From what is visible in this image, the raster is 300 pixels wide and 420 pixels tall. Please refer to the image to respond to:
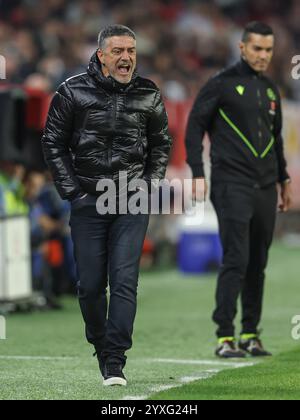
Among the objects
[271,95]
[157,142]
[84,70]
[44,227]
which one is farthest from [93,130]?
[84,70]

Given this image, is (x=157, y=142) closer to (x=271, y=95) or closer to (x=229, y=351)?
(x=271, y=95)

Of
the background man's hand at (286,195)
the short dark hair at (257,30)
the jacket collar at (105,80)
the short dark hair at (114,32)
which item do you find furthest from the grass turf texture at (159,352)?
the short dark hair at (257,30)

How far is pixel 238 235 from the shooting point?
9477mm

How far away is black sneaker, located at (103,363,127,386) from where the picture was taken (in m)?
7.56

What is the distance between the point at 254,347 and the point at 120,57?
292cm

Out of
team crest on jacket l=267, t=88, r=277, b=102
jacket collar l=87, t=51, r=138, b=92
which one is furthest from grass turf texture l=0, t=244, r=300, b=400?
team crest on jacket l=267, t=88, r=277, b=102

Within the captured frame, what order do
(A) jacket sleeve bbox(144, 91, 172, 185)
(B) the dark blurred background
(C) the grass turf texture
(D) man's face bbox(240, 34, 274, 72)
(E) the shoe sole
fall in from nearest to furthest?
1. (C) the grass turf texture
2. (E) the shoe sole
3. (A) jacket sleeve bbox(144, 91, 172, 185)
4. (D) man's face bbox(240, 34, 274, 72)
5. (B) the dark blurred background

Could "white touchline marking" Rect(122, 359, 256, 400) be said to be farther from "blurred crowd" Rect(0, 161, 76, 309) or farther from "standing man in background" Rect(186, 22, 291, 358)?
"blurred crowd" Rect(0, 161, 76, 309)

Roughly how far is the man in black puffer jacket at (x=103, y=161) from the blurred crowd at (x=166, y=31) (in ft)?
46.2

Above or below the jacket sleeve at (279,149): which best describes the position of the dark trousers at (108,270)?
below

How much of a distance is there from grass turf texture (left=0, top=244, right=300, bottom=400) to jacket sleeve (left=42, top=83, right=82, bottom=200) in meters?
1.15

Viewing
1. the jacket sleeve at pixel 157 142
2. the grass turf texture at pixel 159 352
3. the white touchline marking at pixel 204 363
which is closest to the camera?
the grass turf texture at pixel 159 352

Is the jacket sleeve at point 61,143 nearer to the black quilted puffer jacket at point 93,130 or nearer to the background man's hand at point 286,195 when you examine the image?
the black quilted puffer jacket at point 93,130

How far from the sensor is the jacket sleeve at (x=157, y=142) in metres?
7.88
